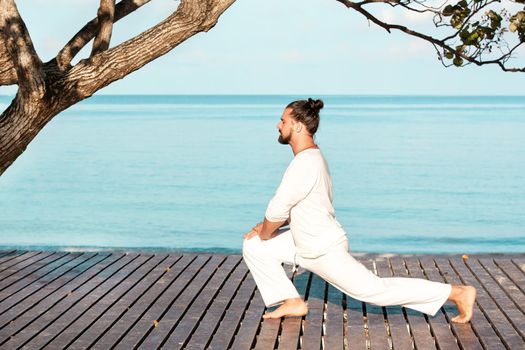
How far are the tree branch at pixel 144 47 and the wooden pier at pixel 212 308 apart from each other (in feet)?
4.01

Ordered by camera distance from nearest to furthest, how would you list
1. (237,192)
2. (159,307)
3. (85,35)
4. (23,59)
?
(23,59) < (159,307) < (85,35) < (237,192)

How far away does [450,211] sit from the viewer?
14.8 meters

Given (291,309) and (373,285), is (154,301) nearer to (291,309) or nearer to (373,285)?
(291,309)

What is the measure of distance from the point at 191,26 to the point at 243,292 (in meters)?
1.68

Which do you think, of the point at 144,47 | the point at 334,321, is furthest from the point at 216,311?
the point at 144,47

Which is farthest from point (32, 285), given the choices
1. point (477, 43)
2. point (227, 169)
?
point (227, 169)

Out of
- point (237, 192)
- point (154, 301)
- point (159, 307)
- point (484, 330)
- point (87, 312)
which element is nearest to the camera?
point (484, 330)

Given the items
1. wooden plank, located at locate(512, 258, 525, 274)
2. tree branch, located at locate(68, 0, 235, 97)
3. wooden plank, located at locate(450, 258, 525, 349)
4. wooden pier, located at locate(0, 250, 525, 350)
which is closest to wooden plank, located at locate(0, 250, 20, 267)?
wooden pier, located at locate(0, 250, 525, 350)

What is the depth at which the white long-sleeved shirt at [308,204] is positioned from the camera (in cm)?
466

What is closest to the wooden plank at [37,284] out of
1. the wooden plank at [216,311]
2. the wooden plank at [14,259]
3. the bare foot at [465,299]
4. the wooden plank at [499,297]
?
the wooden plank at [14,259]

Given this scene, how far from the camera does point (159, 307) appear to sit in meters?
5.34

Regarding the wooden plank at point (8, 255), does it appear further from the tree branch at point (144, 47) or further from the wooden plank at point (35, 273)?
the tree branch at point (144, 47)

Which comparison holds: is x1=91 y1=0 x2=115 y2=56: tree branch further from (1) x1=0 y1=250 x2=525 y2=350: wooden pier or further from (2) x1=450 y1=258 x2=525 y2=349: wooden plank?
(2) x1=450 y1=258 x2=525 y2=349: wooden plank

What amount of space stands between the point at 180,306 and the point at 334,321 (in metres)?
0.90
